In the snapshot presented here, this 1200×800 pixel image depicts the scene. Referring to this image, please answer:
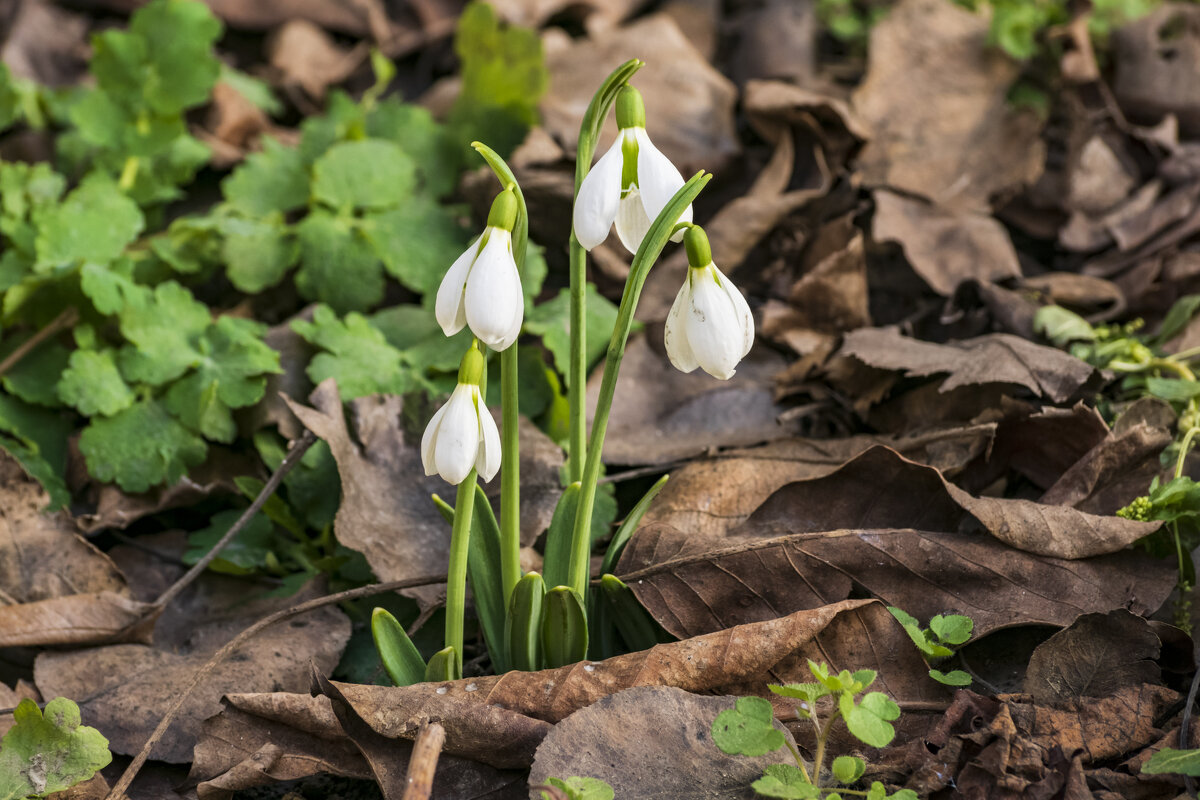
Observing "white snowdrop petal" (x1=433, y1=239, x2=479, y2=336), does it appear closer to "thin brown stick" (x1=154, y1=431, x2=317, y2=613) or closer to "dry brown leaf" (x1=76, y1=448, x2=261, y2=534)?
"thin brown stick" (x1=154, y1=431, x2=317, y2=613)

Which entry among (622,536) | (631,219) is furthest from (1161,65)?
(622,536)

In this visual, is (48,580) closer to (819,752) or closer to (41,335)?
(41,335)

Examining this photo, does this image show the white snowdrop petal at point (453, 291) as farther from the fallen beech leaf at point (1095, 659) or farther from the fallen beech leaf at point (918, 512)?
the fallen beech leaf at point (1095, 659)

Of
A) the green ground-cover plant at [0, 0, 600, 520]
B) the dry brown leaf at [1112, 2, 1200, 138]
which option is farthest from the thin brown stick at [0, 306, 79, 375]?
the dry brown leaf at [1112, 2, 1200, 138]

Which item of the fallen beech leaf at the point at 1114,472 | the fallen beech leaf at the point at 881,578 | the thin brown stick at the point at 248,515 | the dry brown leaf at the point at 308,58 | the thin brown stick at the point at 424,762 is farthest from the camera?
the dry brown leaf at the point at 308,58

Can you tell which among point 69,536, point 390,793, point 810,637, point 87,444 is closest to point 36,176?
point 87,444

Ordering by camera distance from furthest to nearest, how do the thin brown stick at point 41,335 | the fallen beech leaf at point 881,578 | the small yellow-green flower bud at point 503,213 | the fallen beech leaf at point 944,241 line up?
the fallen beech leaf at point 944,241 → the thin brown stick at point 41,335 → the fallen beech leaf at point 881,578 → the small yellow-green flower bud at point 503,213

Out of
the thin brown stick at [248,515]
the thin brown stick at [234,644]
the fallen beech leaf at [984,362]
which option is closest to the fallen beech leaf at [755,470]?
the fallen beech leaf at [984,362]
